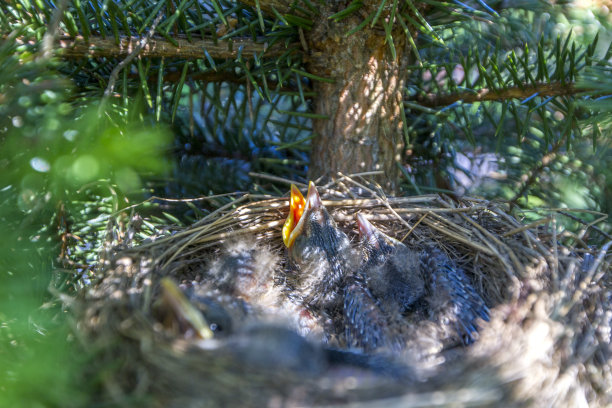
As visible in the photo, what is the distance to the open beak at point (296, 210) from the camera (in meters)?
1.21

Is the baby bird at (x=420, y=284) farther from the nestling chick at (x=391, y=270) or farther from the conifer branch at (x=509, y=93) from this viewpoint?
the conifer branch at (x=509, y=93)

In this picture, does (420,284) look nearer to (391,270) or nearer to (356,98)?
(391,270)

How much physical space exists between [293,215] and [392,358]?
0.50 meters

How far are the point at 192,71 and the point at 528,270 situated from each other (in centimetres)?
80

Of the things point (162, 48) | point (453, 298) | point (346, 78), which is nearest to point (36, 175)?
point (162, 48)

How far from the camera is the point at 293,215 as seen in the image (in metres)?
1.26

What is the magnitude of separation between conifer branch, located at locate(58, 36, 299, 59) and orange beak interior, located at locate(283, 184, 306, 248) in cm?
36

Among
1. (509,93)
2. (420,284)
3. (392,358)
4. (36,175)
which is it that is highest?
(36,175)

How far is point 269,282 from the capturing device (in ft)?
4.13

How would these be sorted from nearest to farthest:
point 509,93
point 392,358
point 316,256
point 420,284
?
1. point 392,358
2. point 509,93
3. point 420,284
4. point 316,256

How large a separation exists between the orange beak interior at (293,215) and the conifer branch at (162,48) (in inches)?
14.3

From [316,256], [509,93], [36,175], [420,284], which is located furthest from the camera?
[316,256]

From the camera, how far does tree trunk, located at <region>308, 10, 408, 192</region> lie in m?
1.04

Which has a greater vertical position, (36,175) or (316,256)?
(36,175)
